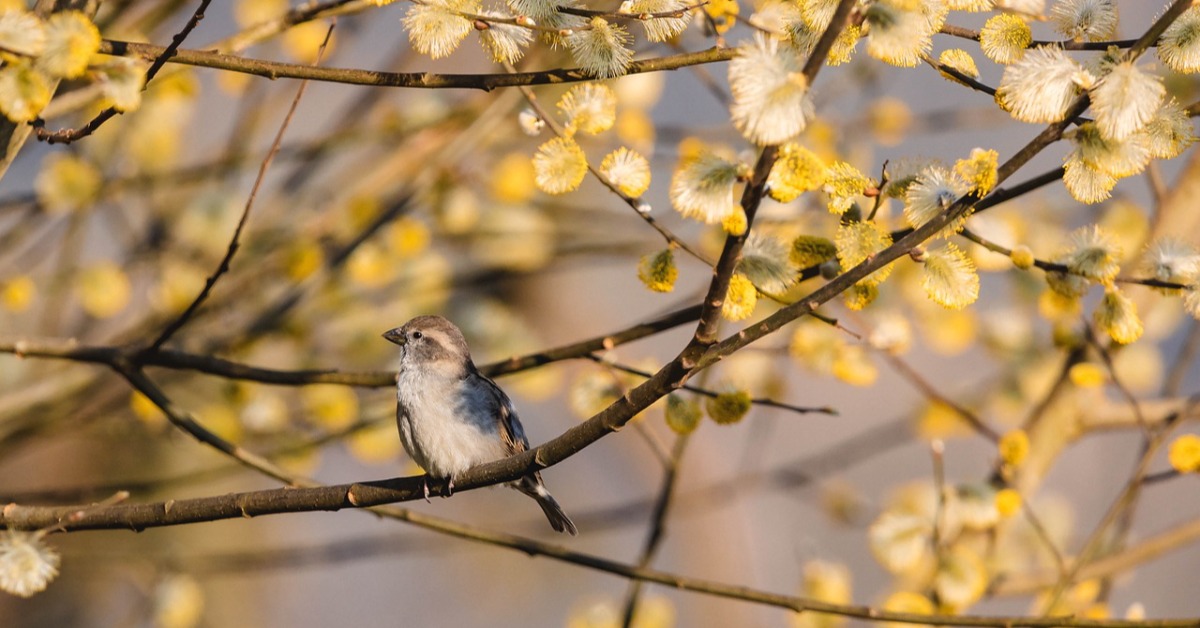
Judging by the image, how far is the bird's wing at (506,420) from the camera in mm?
3445

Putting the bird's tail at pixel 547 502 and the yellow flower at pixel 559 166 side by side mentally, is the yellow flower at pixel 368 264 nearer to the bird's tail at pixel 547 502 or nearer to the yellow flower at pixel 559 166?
the bird's tail at pixel 547 502

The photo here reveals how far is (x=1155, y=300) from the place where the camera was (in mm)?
4133

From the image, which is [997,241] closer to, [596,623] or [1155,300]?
[1155,300]

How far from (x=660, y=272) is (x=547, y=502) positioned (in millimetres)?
1315

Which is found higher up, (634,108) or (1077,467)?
(1077,467)

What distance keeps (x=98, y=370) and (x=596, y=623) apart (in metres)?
1.89

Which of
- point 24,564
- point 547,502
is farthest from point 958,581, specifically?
point 24,564

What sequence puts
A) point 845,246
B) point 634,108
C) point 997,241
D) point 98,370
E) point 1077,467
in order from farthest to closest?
point 1077,467, point 634,108, point 98,370, point 997,241, point 845,246

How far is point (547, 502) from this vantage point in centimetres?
338

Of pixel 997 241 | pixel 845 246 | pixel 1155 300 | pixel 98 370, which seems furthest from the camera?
pixel 1155 300

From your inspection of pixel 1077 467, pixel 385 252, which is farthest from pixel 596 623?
pixel 1077 467

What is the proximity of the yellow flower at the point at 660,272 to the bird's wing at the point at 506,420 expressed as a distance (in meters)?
1.25

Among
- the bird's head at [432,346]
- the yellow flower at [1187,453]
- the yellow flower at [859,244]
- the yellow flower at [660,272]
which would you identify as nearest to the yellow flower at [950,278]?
the yellow flower at [859,244]

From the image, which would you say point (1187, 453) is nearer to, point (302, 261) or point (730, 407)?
point (730, 407)
